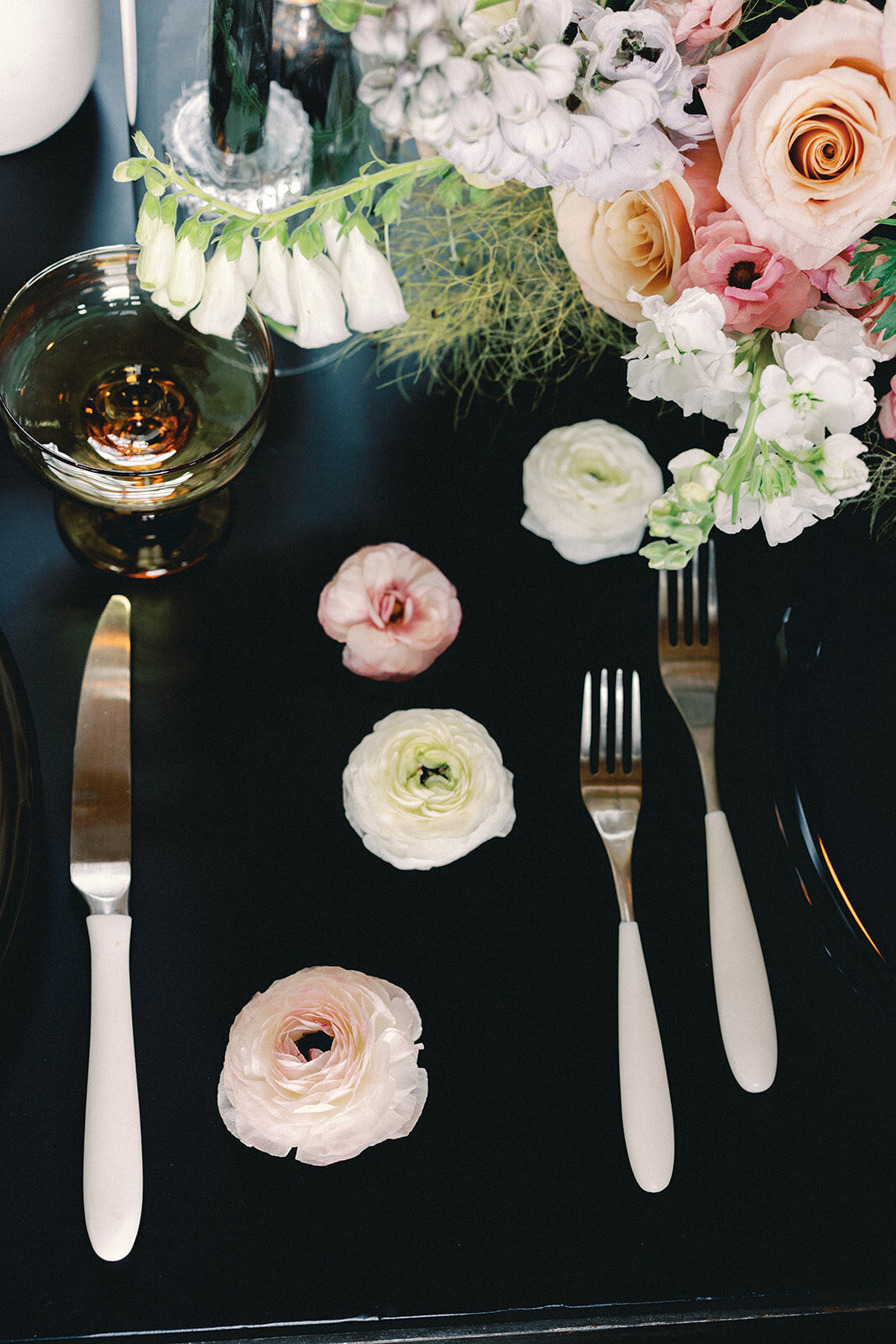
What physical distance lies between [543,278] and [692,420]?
13 centimetres

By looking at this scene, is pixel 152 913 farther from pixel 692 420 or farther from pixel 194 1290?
pixel 692 420

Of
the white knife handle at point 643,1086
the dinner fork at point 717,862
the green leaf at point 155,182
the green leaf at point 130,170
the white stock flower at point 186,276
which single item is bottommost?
the white knife handle at point 643,1086

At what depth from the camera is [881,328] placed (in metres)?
0.45

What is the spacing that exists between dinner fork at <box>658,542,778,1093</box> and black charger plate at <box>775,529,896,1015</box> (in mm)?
38

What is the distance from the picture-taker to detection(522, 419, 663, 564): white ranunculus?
59cm

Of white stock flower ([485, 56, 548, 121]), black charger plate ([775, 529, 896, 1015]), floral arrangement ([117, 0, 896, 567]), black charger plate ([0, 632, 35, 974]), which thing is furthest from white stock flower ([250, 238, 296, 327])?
black charger plate ([775, 529, 896, 1015])

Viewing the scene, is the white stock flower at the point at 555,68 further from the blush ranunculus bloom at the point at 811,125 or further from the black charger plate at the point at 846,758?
the black charger plate at the point at 846,758

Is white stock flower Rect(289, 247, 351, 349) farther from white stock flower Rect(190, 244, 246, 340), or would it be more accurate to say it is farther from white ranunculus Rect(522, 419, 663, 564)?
white ranunculus Rect(522, 419, 663, 564)

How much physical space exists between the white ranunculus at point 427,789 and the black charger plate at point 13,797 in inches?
6.3

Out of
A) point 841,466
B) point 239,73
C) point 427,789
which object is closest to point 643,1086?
point 427,789

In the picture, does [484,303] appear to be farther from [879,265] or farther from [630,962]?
[630,962]

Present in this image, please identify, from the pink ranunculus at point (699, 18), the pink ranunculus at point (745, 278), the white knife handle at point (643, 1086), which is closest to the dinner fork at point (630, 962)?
the white knife handle at point (643, 1086)

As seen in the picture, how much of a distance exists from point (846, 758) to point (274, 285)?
0.38 meters

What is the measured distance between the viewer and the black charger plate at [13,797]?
0.48 meters
